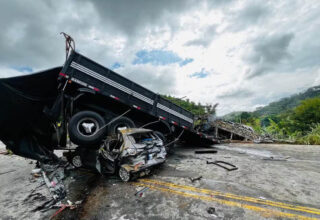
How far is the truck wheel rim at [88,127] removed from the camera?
4.77 meters

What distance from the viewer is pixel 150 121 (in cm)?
638

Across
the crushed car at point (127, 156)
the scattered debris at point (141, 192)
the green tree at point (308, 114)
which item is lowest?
the scattered debris at point (141, 192)

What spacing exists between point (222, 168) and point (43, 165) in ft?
19.4

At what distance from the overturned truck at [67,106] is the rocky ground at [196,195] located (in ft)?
4.28

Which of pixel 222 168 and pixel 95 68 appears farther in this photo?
pixel 95 68

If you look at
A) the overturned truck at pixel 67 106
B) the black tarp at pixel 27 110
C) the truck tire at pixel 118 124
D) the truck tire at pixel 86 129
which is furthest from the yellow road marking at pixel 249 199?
the black tarp at pixel 27 110

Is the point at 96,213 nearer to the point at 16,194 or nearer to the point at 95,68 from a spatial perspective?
the point at 16,194

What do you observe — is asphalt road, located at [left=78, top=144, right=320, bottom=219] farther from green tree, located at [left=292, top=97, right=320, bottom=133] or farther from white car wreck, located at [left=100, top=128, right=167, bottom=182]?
green tree, located at [left=292, top=97, right=320, bottom=133]

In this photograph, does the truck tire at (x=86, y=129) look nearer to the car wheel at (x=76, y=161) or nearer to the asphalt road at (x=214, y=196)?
the car wheel at (x=76, y=161)

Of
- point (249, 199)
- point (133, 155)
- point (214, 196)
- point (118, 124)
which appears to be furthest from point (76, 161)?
point (249, 199)

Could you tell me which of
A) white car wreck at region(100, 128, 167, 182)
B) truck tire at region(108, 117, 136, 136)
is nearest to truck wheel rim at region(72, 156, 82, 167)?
truck tire at region(108, 117, 136, 136)

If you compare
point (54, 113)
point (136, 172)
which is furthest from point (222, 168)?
point (54, 113)

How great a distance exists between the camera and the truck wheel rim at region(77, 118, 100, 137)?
477 cm

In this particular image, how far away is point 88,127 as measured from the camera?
191 inches
